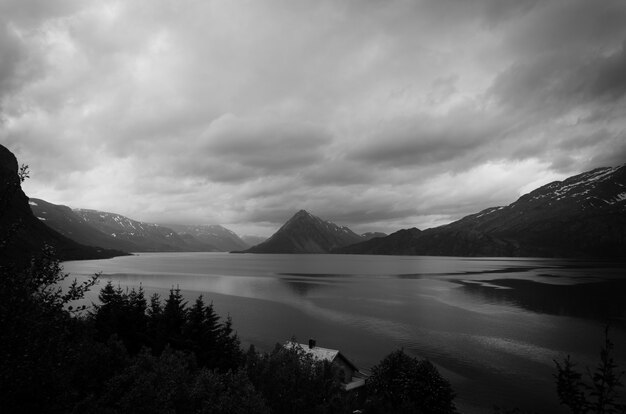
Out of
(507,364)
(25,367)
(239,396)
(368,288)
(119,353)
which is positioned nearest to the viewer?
(25,367)

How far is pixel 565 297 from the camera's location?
138 metres

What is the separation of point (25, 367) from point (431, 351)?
7297cm

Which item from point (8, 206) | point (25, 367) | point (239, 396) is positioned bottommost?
point (239, 396)

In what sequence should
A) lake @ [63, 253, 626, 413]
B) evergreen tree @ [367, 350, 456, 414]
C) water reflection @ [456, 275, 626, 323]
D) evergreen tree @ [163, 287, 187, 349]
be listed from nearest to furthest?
1. evergreen tree @ [367, 350, 456, 414]
2. evergreen tree @ [163, 287, 187, 349]
3. lake @ [63, 253, 626, 413]
4. water reflection @ [456, 275, 626, 323]

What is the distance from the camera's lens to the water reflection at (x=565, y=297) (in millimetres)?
111625

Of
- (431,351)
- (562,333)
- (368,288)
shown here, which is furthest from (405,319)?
(368,288)

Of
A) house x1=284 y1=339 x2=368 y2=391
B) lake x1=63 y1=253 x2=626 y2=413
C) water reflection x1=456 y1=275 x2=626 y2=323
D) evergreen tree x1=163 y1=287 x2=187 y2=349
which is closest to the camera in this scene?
evergreen tree x1=163 y1=287 x2=187 y2=349

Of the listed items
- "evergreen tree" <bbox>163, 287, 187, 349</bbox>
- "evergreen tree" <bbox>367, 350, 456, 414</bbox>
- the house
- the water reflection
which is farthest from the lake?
"evergreen tree" <bbox>163, 287, 187, 349</bbox>

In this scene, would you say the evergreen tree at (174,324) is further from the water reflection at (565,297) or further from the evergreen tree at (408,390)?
the water reflection at (565,297)

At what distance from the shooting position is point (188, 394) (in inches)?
837

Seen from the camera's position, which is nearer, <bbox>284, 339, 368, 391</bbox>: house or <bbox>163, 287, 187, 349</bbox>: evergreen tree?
<bbox>163, 287, 187, 349</bbox>: evergreen tree

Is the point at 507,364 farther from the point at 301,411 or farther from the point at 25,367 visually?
the point at 25,367

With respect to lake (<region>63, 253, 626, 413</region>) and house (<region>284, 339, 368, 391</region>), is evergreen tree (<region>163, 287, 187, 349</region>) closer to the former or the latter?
house (<region>284, 339, 368, 391</region>)

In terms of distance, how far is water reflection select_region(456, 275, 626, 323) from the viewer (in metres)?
112
